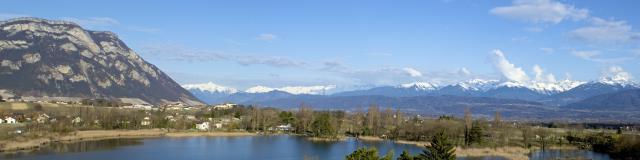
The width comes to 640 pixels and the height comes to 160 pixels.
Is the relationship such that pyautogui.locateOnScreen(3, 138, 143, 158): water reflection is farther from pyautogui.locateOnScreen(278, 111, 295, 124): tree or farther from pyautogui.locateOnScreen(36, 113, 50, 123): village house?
pyautogui.locateOnScreen(278, 111, 295, 124): tree

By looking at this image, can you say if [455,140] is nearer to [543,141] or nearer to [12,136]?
[543,141]

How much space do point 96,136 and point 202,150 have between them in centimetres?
2008

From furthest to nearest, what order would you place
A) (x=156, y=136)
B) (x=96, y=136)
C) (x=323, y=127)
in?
(x=323, y=127) → (x=156, y=136) → (x=96, y=136)

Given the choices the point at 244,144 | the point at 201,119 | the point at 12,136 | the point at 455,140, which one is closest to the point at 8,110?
the point at 201,119

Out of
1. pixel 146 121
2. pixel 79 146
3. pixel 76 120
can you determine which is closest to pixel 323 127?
pixel 146 121

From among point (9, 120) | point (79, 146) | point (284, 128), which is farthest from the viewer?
point (284, 128)

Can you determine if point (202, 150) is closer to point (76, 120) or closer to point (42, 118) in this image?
point (76, 120)

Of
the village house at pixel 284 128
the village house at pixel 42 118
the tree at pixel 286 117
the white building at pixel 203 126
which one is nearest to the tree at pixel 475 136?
the village house at pixel 284 128

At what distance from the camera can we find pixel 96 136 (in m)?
83.9

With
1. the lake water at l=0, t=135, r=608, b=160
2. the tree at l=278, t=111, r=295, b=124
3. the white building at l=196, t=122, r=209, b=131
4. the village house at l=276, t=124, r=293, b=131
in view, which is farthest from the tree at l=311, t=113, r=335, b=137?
the tree at l=278, t=111, r=295, b=124

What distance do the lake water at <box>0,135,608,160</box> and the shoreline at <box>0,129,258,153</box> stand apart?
7.18 ft

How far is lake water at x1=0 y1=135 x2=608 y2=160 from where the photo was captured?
61.0 m

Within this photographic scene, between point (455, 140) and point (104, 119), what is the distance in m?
48.7

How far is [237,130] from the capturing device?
106 metres
